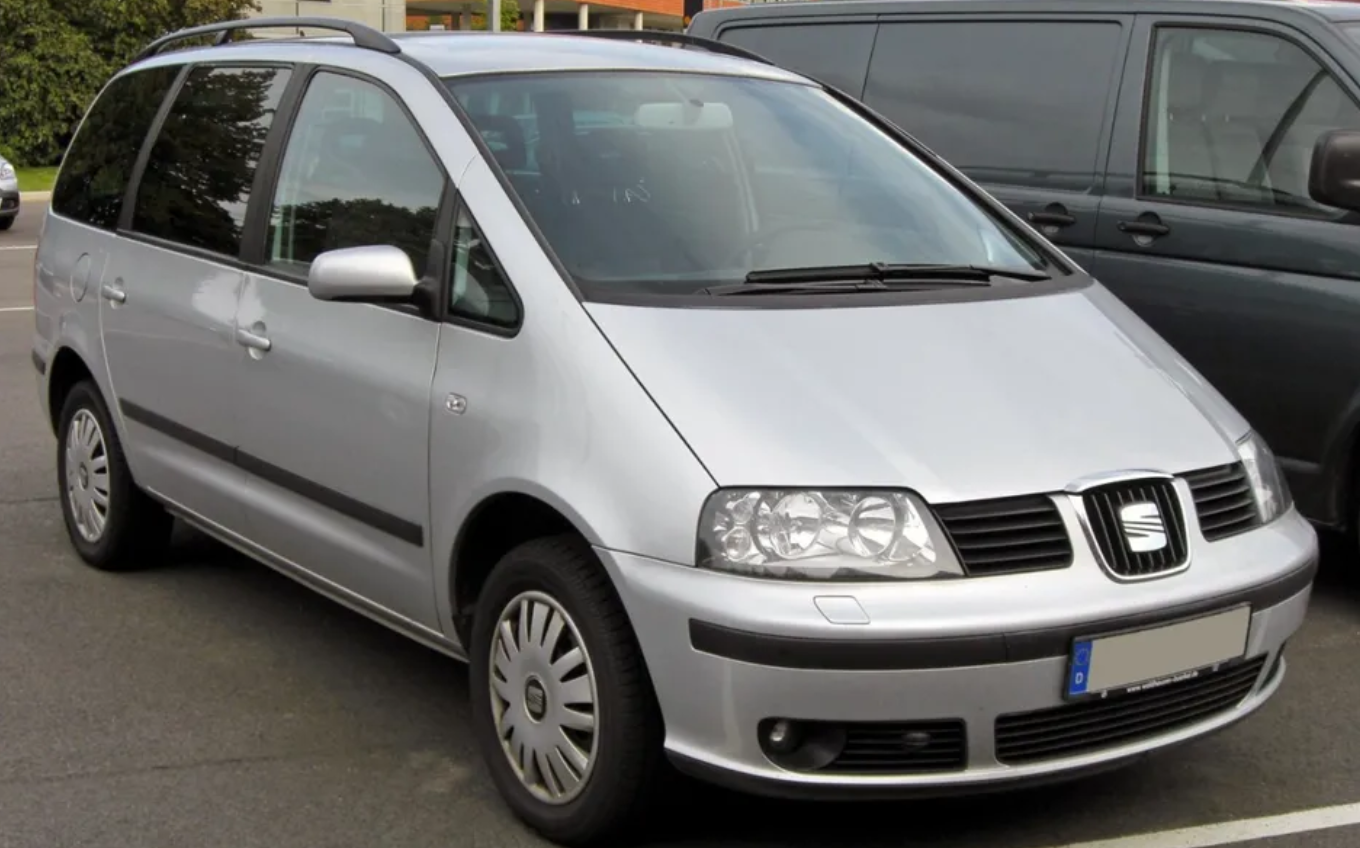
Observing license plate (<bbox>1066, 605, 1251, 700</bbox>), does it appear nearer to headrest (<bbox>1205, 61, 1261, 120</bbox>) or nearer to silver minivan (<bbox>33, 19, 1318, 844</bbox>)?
silver minivan (<bbox>33, 19, 1318, 844</bbox>)

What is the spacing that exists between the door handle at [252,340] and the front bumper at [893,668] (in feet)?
5.23

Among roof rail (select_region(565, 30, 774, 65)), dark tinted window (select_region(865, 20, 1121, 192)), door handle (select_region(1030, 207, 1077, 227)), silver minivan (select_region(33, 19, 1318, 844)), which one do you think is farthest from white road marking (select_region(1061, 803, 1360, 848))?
dark tinted window (select_region(865, 20, 1121, 192))

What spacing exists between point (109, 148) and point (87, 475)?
1.10 metres

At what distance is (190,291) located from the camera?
516cm

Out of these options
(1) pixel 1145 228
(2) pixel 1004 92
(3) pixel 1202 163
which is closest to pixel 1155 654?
(1) pixel 1145 228

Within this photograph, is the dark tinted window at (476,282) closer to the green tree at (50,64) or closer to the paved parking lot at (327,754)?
the paved parking lot at (327,754)

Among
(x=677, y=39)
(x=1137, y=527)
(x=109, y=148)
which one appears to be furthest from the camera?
(x=109, y=148)

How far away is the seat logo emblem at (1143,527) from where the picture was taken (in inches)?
139

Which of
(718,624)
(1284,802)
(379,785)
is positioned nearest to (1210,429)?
(1284,802)

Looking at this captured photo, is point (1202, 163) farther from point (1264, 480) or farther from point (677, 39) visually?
point (1264, 480)

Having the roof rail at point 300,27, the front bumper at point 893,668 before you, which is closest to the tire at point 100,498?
the roof rail at point 300,27

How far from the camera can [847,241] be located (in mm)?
4406

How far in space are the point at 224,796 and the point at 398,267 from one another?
126 cm

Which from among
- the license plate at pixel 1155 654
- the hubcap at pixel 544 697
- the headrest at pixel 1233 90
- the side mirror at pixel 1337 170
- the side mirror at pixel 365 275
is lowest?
the hubcap at pixel 544 697
